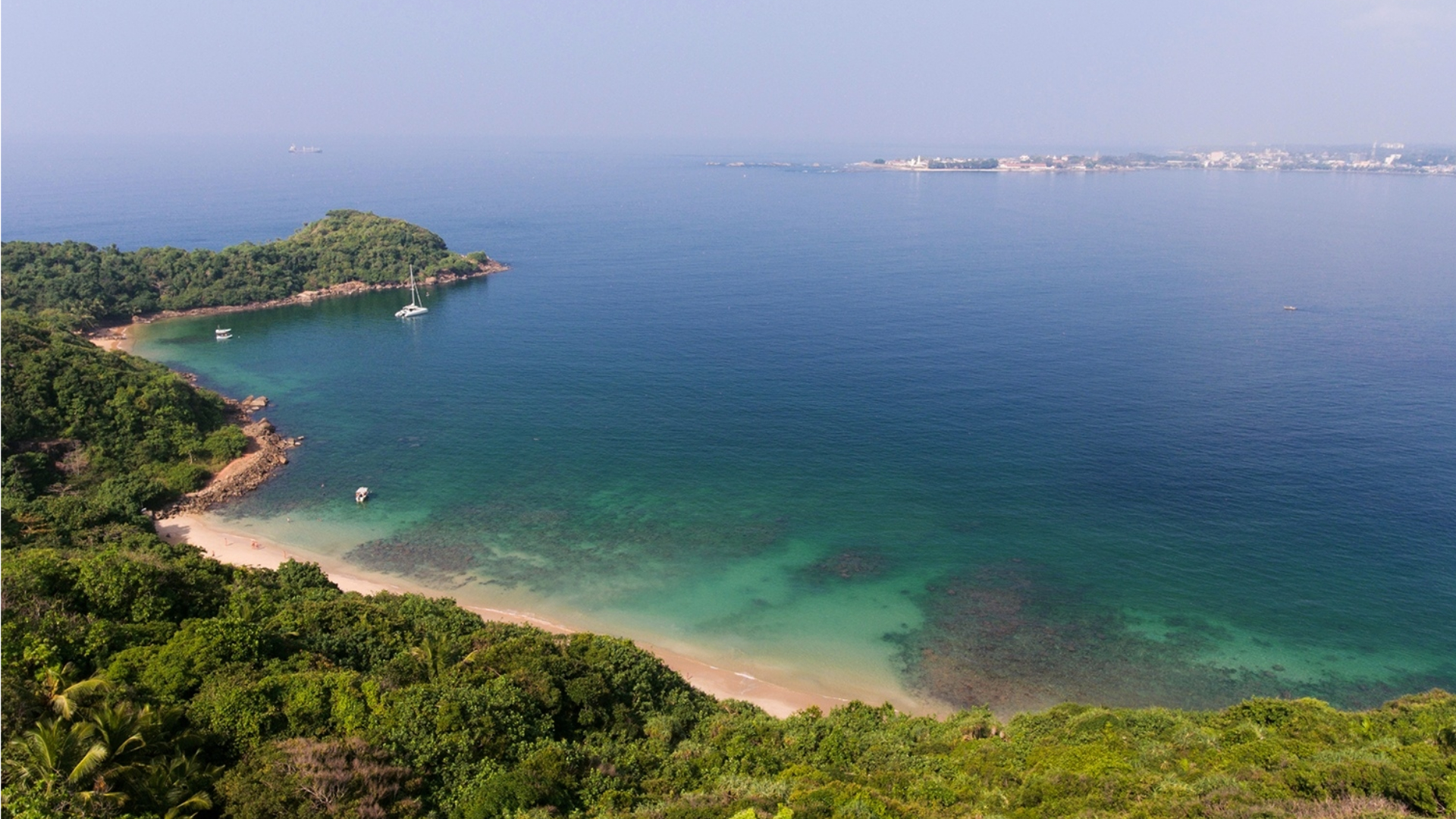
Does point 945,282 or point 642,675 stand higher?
point 945,282

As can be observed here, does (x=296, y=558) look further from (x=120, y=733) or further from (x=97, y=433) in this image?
(x=120, y=733)

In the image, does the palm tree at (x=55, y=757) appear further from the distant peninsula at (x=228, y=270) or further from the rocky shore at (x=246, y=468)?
the distant peninsula at (x=228, y=270)

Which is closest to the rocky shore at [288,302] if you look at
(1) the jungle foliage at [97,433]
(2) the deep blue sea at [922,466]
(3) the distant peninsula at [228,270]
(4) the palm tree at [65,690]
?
(3) the distant peninsula at [228,270]

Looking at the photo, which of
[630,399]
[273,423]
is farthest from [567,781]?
[273,423]

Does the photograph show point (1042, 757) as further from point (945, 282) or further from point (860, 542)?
point (945, 282)

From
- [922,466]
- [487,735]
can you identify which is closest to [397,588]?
[487,735]
